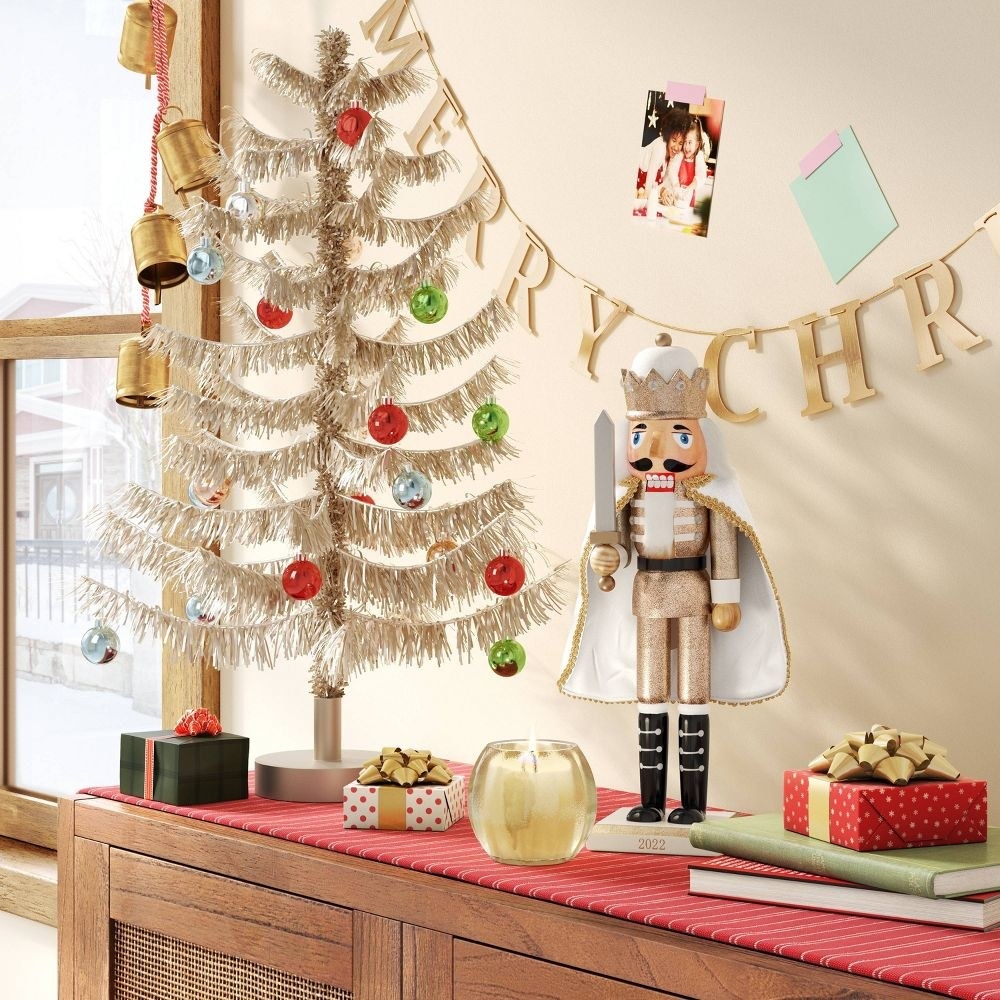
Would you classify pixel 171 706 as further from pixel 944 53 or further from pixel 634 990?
pixel 944 53

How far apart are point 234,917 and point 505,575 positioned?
41cm

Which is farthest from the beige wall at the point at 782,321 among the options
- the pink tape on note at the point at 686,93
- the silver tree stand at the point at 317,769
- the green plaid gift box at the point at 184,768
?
the green plaid gift box at the point at 184,768

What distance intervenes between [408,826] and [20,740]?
1.27m

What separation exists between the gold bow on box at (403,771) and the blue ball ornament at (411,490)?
0.25 m

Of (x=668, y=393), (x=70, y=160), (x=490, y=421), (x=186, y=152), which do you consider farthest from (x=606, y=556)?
(x=70, y=160)

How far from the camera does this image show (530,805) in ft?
3.26

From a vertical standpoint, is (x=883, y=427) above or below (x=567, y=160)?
below

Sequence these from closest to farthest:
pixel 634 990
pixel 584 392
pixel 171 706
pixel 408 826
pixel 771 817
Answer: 1. pixel 634 990
2. pixel 771 817
3. pixel 408 826
4. pixel 584 392
5. pixel 171 706

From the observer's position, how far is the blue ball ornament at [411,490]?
49.1 inches

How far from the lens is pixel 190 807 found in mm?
1252

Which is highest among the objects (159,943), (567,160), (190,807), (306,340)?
(567,160)

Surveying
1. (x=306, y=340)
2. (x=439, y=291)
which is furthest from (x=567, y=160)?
(x=306, y=340)

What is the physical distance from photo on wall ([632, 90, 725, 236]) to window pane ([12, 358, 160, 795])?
931mm

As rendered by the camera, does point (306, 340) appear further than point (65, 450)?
No
